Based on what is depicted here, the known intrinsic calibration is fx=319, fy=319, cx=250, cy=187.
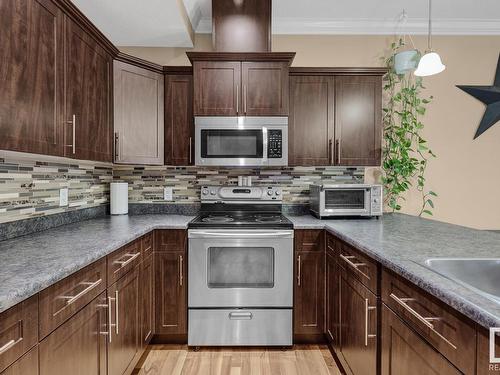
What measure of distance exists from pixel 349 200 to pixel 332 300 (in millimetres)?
802

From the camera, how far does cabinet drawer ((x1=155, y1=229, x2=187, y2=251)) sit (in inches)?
90.9

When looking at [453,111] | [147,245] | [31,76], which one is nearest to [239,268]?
[147,245]

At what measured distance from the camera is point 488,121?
115 inches

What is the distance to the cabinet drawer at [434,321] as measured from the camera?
0.87 metres

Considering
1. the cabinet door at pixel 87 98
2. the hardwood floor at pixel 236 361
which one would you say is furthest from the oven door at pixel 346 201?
the cabinet door at pixel 87 98

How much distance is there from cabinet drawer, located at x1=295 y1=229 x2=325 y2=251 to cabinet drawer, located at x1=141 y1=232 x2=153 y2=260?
1.04 meters

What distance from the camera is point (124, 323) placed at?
1.81 m

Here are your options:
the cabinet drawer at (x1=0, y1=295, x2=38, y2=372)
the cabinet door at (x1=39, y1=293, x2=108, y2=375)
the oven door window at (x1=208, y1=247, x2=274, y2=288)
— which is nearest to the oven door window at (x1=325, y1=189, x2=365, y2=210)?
the oven door window at (x1=208, y1=247, x2=274, y2=288)

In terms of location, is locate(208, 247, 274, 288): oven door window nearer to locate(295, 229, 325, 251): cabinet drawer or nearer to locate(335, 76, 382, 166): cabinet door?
locate(295, 229, 325, 251): cabinet drawer

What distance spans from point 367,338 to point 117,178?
238 centimetres

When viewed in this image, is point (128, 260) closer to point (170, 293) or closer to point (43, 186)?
point (170, 293)

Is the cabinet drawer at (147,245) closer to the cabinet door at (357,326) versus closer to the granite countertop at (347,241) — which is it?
the granite countertop at (347,241)

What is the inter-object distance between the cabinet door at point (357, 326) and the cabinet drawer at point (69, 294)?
1.27 metres

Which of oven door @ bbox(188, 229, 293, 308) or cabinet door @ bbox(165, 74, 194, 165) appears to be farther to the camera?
cabinet door @ bbox(165, 74, 194, 165)
